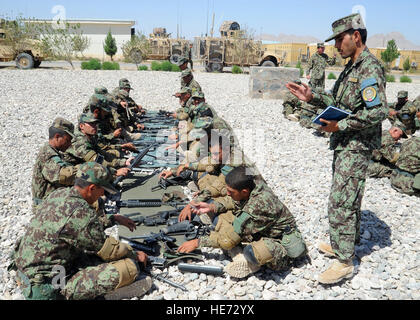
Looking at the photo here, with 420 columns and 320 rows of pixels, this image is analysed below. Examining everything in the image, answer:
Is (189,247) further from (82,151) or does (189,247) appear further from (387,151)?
(387,151)

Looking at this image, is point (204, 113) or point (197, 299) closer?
point (197, 299)

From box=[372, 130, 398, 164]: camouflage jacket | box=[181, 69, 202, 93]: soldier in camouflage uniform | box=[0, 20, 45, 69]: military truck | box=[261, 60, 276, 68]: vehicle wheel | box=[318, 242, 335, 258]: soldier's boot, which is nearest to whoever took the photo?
box=[318, 242, 335, 258]: soldier's boot

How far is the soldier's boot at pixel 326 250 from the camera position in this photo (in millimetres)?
3671

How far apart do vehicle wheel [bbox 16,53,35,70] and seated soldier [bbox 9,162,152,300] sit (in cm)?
2145

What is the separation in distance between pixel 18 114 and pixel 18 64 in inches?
528

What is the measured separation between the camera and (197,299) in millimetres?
3146

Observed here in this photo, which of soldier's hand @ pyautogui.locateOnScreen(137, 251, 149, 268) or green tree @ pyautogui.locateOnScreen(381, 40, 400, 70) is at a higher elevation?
green tree @ pyautogui.locateOnScreen(381, 40, 400, 70)

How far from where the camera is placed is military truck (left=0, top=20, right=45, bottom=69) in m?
20.7

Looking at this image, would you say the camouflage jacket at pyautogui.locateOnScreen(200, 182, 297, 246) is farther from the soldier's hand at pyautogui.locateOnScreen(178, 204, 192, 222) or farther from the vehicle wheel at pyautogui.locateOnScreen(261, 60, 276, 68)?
the vehicle wheel at pyautogui.locateOnScreen(261, 60, 276, 68)

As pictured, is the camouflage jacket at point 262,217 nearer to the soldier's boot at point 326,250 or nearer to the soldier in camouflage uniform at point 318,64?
the soldier's boot at point 326,250

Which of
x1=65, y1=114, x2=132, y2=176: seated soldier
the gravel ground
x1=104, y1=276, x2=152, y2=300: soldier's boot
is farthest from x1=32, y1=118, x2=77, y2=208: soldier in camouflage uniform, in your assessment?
x1=104, y1=276, x2=152, y2=300: soldier's boot

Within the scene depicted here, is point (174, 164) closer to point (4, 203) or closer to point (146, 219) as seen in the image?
point (146, 219)
